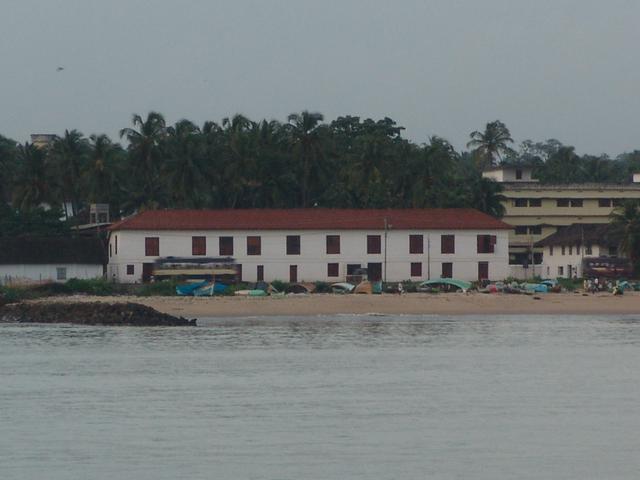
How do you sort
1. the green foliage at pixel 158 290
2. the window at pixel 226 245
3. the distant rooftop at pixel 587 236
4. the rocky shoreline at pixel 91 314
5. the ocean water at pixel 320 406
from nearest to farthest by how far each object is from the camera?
the ocean water at pixel 320 406 → the rocky shoreline at pixel 91 314 → the green foliage at pixel 158 290 → the window at pixel 226 245 → the distant rooftop at pixel 587 236

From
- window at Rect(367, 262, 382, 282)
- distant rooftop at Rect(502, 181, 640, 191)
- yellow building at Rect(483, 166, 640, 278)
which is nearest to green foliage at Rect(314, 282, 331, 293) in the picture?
window at Rect(367, 262, 382, 282)

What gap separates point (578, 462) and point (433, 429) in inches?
175

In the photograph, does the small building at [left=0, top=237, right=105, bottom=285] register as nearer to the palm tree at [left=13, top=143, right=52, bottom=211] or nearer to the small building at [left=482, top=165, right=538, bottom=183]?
the palm tree at [left=13, top=143, right=52, bottom=211]

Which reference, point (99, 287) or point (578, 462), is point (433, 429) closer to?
point (578, 462)

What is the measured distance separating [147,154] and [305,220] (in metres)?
18.4

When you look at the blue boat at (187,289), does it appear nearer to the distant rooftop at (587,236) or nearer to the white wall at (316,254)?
the white wall at (316,254)

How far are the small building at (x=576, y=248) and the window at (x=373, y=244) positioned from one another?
601 inches

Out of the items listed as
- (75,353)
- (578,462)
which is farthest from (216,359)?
(578,462)

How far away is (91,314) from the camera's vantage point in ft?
216

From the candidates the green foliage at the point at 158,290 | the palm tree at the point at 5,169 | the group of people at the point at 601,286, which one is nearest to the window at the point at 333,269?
the green foliage at the point at 158,290

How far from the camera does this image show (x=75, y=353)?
4966cm

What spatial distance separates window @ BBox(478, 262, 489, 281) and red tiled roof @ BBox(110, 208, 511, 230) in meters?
2.20

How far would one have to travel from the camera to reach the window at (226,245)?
8575cm

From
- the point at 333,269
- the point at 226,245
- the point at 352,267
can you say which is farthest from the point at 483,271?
the point at 226,245
